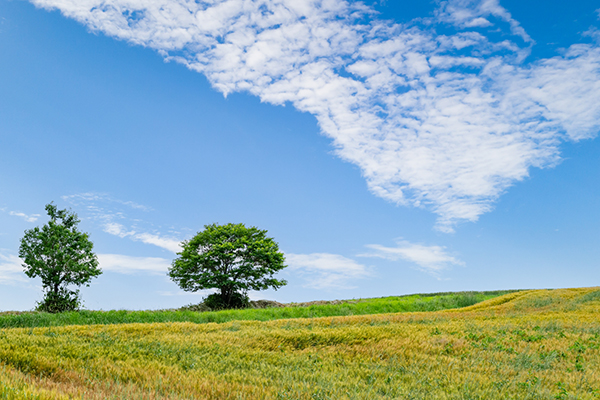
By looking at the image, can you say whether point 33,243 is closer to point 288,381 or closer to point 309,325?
point 309,325

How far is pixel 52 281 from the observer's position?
2330cm

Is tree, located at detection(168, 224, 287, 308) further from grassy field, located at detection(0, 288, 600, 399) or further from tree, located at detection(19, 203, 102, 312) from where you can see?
grassy field, located at detection(0, 288, 600, 399)

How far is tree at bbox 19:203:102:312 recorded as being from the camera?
75.7ft

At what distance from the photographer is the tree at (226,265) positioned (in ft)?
93.5

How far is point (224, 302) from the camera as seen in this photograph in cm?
2892

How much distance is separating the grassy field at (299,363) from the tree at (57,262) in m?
14.7

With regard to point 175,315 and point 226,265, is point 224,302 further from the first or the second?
point 175,315

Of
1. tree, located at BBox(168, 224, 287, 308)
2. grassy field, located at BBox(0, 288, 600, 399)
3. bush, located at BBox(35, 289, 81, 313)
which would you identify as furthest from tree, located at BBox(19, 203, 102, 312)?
grassy field, located at BBox(0, 288, 600, 399)

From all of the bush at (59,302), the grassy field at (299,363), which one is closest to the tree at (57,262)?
the bush at (59,302)

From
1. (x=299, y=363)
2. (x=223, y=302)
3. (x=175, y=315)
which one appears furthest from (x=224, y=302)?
(x=299, y=363)

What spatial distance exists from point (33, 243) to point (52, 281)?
2.52 metres

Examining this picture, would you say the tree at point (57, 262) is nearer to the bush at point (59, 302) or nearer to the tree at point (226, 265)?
the bush at point (59, 302)

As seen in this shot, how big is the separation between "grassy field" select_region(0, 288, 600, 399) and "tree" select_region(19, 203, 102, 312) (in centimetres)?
1468

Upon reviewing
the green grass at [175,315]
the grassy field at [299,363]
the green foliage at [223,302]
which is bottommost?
the grassy field at [299,363]
